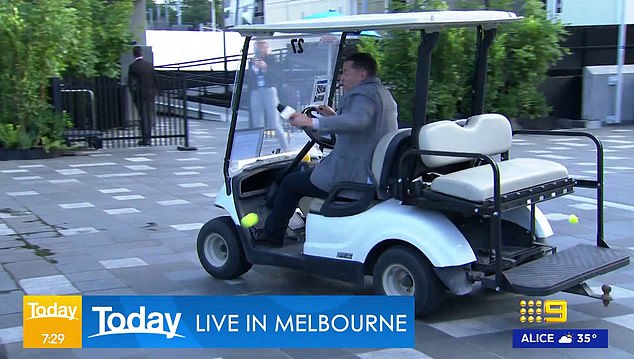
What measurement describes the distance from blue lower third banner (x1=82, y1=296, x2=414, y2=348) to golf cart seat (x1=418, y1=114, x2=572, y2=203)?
2.58 ft

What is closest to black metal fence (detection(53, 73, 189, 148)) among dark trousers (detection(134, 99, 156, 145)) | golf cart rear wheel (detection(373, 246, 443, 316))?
dark trousers (detection(134, 99, 156, 145))

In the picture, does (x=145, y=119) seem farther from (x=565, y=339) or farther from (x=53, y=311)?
(x=565, y=339)

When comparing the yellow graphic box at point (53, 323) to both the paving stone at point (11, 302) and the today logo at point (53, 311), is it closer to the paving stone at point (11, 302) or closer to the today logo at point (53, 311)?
the today logo at point (53, 311)

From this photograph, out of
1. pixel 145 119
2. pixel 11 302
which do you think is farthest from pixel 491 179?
pixel 145 119

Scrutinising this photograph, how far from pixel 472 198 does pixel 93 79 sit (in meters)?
11.0

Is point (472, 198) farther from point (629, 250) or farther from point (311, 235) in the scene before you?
point (629, 250)

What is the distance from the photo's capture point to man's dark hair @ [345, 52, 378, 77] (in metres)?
5.00

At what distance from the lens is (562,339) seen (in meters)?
4.33

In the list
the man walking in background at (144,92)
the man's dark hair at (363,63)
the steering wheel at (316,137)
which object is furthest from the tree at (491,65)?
the man's dark hair at (363,63)

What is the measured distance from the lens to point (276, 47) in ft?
18.4

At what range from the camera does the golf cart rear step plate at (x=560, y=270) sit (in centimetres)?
434

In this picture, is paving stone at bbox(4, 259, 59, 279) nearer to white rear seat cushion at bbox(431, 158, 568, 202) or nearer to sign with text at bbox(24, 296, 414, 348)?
sign with text at bbox(24, 296, 414, 348)

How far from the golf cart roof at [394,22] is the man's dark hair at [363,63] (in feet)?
0.58

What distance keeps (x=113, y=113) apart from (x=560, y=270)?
11230 mm
